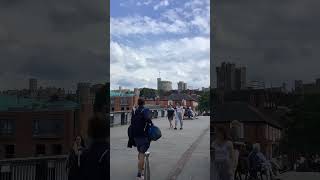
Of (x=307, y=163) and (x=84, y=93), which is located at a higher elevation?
(x=84, y=93)

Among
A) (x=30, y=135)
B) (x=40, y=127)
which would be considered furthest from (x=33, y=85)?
(x=30, y=135)

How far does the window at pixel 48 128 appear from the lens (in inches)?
282

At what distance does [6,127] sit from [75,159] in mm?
1059

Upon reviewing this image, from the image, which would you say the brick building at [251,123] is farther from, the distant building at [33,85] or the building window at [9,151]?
the building window at [9,151]

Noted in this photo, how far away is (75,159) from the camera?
7.04 meters

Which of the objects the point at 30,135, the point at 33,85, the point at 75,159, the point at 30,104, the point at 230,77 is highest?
the point at 230,77

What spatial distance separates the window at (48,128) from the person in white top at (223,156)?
2.21 meters

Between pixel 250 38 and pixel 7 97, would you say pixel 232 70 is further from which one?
pixel 7 97

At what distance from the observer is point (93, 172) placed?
22.2 ft

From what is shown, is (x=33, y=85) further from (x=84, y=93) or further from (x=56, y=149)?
(x=56, y=149)

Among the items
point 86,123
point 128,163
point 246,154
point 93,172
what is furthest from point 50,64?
point 246,154

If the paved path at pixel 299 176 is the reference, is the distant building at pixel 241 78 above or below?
above

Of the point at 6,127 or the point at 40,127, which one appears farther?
the point at 40,127

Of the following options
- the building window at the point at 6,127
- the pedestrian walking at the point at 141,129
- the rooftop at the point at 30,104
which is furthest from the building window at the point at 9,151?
the pedestrian walking at the point at 141,129
